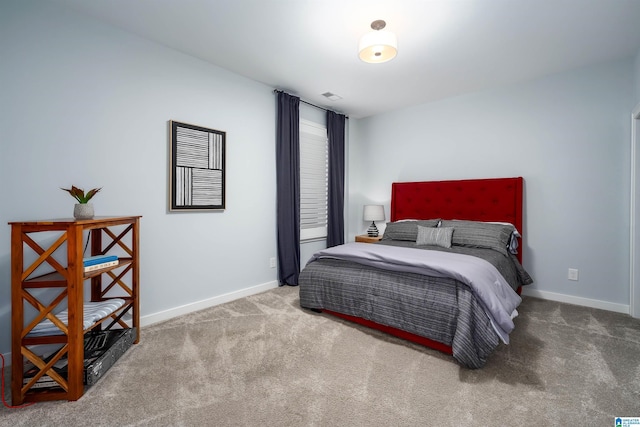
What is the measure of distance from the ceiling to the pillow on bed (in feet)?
5.28

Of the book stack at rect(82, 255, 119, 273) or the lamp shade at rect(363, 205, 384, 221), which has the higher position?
the lamp shade at rect(363, 205, 384, 221)

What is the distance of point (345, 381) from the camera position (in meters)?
1.72

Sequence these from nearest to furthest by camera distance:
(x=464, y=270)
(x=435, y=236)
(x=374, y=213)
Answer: (x=464, y=270) < (x=435, y=236) < (x=374, y=213)

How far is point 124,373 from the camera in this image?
180 centimetres

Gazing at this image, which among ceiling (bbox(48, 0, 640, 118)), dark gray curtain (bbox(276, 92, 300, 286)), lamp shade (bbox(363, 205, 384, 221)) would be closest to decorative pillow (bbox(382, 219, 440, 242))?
lamp shade (bbox(363, 205, 384, 221))

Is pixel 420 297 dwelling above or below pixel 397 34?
below

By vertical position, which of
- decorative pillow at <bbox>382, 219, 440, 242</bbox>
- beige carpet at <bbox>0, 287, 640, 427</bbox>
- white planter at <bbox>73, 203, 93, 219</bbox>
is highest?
white planter at <bbox>73, 203, 93, 219</bbox>

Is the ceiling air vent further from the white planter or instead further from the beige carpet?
the white planter

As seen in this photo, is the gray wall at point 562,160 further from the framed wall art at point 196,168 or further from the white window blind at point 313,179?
the framed wall art at point 196,168

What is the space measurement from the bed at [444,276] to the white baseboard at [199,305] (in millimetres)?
819

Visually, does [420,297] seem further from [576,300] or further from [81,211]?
[81,211]

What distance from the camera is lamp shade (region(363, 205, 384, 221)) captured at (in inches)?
166

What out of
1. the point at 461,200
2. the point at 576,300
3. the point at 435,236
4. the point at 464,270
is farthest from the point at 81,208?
the point at 576,300

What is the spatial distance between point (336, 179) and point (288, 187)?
95 cm
